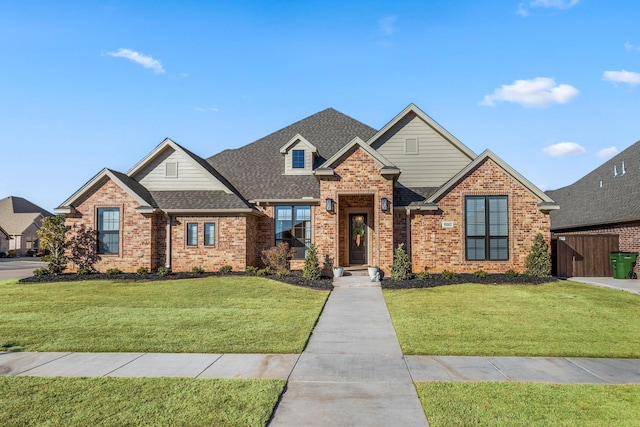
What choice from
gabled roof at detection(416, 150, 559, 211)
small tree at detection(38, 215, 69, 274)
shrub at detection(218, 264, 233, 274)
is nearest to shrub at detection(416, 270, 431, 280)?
gabled roof at detection(416, 150, 559, 211)

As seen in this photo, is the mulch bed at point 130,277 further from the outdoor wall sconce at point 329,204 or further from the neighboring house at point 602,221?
the neighboring house at point 602,221

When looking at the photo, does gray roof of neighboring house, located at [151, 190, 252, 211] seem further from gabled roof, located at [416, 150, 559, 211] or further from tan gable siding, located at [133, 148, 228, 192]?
gabled roof, located at [416, 150, 559, 211]

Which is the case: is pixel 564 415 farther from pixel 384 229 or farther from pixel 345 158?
pixel 345 158

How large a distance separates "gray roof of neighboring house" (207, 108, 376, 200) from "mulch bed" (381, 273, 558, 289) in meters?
6.07

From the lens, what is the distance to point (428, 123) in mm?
20422

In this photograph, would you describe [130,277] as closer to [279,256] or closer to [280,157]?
[279,256]

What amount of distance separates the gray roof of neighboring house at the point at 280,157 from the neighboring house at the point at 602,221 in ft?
38.8

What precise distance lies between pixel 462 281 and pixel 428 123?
27.2 ft

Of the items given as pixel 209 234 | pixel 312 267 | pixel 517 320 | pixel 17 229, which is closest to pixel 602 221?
pixel 517 320

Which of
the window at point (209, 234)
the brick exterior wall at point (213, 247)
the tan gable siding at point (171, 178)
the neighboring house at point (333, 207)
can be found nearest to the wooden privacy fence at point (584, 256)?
the neighboring house at point (333, 207)

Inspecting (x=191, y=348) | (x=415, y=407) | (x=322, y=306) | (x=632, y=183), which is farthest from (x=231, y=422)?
(x=632, y=183)

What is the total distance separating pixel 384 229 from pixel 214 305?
27.4 feet

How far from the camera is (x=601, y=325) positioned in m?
9.60

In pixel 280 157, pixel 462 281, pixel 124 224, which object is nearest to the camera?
pixel 462 281
